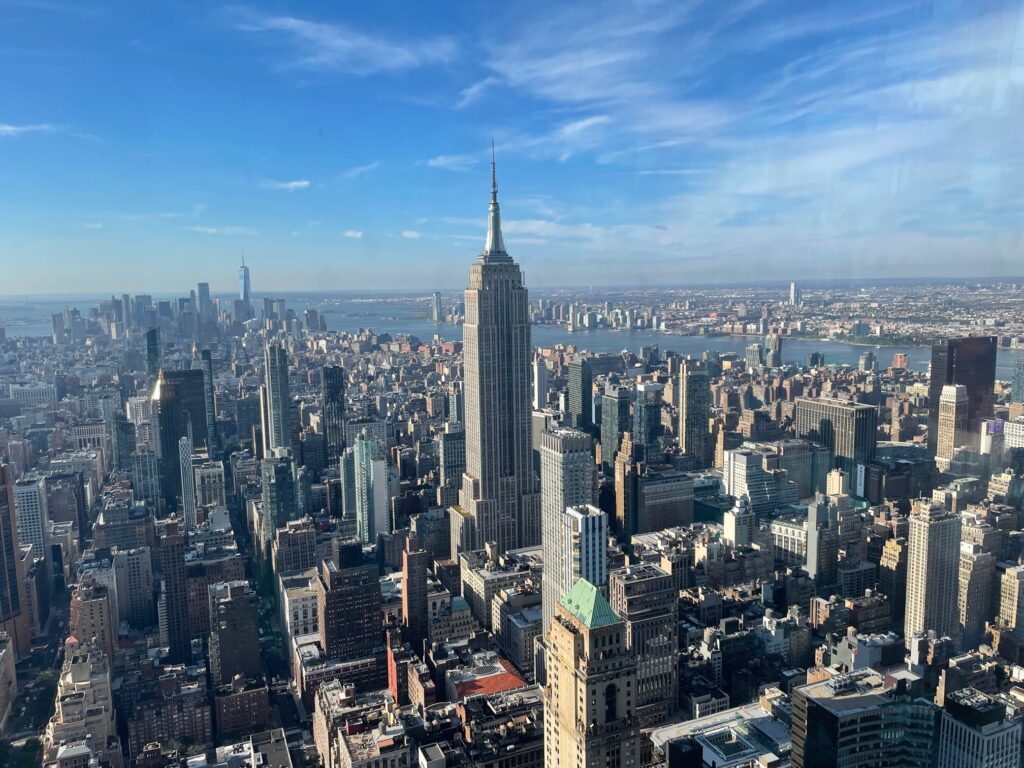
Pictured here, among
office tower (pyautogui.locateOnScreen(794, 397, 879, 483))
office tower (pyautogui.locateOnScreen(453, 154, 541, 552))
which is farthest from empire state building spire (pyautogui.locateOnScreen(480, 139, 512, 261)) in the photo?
office tower (pyautogui.locateOnScreen(794, 397, 879, 483))

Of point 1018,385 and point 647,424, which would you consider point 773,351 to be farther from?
point 1018,385

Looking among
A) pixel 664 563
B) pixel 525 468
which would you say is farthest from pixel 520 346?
pixel 664 563

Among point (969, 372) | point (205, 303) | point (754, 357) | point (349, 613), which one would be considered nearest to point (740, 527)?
point (969, 372)

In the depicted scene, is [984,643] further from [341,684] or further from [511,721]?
[341,684]

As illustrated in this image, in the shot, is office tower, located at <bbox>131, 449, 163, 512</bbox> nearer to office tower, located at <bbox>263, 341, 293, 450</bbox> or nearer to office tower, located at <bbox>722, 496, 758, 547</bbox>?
office tower, located at <bbox>263, 341, 293, 450</bbox>

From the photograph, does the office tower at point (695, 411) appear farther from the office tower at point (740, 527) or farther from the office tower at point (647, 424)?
the office tower at point (740, 527)
